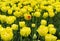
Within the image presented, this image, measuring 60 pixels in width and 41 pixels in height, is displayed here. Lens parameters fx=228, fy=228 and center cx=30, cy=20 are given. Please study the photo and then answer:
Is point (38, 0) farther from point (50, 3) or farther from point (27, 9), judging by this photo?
point (27, 9)

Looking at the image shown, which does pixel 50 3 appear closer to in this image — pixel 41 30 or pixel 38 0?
pixel 38 0

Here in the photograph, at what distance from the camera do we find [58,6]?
3.62 m

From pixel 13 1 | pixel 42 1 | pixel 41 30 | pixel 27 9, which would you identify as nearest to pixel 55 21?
pixel 27 9

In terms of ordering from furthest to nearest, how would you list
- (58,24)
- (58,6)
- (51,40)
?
(58,6)
(58,24)
(51,40)

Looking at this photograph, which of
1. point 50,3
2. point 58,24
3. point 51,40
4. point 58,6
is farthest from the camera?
point 50,3

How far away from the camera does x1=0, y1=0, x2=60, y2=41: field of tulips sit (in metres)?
2.26

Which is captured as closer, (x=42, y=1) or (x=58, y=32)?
(x=58, y=32)

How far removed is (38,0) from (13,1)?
0.45 metres

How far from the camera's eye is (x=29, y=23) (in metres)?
3.18

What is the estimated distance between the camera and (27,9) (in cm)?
345

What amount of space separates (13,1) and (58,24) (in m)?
1.09

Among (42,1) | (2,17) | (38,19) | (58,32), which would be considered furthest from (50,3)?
(2,17)

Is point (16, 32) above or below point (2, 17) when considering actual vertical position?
below

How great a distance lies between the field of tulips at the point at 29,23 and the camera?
2.26 meters
